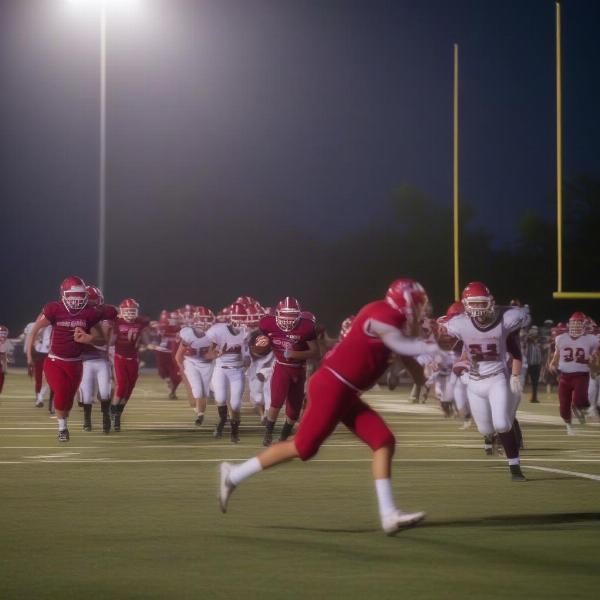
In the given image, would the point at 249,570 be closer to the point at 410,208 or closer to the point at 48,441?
the point at 48,441

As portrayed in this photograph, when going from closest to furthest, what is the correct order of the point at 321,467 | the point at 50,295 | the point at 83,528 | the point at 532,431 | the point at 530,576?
1. the point at 530,576
2. the point at 83,528
3. the point at 321,467
4. the point at 532,431
5. the point at 50,295

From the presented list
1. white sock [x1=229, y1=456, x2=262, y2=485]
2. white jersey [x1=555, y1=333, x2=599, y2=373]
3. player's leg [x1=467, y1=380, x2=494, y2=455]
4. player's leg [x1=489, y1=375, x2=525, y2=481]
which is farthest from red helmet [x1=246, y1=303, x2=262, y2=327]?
white sock [x1=229, y1=456, x2=262, y2=485]

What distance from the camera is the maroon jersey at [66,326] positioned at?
18.7m

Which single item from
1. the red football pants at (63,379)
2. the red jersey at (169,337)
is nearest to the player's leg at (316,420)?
the red football pants at (63,379)

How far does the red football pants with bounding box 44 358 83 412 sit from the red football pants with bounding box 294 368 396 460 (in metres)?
8.80

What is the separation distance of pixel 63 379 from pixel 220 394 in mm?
2415

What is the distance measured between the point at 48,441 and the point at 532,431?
298 inches

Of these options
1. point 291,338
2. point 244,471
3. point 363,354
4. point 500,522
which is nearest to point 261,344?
point 291,338

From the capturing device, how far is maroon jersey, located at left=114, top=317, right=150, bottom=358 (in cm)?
2236

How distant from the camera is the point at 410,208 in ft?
292

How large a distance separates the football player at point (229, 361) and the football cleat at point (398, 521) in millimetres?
9634

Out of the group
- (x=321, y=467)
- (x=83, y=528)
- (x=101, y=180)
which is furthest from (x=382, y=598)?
(x=101, y=180)

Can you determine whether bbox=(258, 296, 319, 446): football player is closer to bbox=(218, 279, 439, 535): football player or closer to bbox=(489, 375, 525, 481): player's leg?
bbox=(489, 375, 525, 481): player's leg

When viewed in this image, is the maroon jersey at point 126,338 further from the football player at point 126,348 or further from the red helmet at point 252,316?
the red helmet at point 252,316
